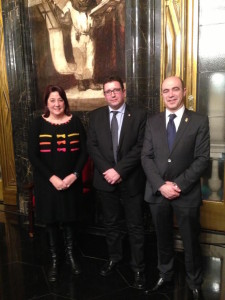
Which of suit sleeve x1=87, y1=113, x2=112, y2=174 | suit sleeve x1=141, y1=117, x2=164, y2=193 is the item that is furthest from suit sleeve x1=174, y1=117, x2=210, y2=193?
suit sleeve x1=87, y1=113, x2=112, y2=174

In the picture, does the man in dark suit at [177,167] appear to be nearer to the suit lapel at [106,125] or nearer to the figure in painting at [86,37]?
the suit lapel at [106,125]

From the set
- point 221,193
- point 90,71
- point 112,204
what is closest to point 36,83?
point 90,71

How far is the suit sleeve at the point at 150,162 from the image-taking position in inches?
86.4

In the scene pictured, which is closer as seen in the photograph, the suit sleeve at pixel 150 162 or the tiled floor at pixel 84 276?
the suit sleeve at pixel 150 162

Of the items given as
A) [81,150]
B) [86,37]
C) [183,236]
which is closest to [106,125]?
[81,150]

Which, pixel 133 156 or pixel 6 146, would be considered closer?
pixel 133 156

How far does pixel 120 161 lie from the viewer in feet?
7.97

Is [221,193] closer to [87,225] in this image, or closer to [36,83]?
[87,225]

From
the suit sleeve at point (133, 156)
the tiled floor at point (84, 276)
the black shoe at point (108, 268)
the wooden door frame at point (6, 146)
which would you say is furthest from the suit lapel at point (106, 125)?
the wooden door frame at point (6, 146)

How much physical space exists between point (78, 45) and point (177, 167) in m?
2.16

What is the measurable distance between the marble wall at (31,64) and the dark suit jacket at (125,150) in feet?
2.83

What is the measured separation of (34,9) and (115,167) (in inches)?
99.8

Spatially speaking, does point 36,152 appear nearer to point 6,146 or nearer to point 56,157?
point 56,157

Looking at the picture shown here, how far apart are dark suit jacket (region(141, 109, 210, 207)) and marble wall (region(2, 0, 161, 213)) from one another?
1.07 m
